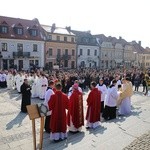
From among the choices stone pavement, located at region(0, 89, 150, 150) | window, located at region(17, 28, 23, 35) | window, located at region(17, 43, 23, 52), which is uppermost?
window, located at region(17, 28, 23, 35)

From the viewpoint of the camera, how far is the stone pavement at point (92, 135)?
7.46 m

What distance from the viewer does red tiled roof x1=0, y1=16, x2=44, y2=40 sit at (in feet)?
116

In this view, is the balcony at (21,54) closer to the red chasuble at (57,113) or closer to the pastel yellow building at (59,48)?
the pastel yellow building at (59,48)

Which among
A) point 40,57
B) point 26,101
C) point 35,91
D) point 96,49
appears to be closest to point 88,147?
point 26,101

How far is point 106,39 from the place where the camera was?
56.3 meters

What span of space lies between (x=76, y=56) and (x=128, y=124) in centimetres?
3775

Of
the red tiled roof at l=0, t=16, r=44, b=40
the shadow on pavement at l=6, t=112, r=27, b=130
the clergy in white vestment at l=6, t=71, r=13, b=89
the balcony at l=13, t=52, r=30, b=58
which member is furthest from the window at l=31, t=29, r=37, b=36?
the shadow on pavement at l=6, t=112, r=27, b=130

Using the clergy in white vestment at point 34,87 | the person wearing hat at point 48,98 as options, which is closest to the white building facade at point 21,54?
the clergy in white vestment at point 34,87

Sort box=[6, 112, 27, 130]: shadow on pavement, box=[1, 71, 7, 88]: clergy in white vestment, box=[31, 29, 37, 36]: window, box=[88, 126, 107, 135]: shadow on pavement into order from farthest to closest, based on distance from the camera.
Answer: box=[31, 29, 37, 36]: window
box=[1, 71, 7, 88]: clergy in white vestment
box=[6, 112, 27, 130]: shadow on pavement
box=[88, 126, 107, 135]: shadow on pavement

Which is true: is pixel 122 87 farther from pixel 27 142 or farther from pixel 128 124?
pixel 27 142

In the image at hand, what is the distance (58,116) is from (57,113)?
0.11 m

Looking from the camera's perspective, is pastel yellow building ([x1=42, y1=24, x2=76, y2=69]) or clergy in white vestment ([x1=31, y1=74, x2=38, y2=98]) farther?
pastel yellow building ([x1=42, y1=24, x2=76, y2=69])

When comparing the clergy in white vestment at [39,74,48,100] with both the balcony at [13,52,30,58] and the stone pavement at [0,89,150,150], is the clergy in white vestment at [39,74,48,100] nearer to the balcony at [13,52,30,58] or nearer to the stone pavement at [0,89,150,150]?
the stone pavement at [0,89,150,150]

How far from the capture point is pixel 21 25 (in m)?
37.3
